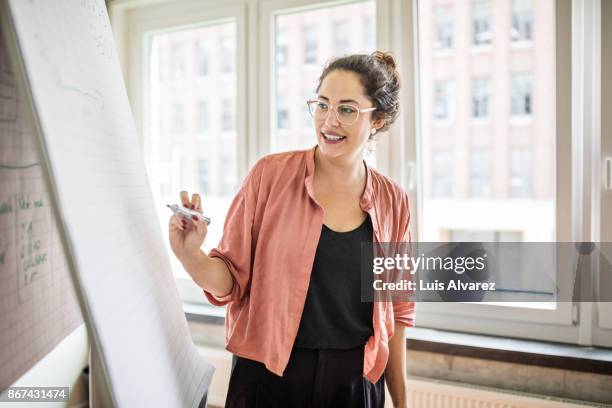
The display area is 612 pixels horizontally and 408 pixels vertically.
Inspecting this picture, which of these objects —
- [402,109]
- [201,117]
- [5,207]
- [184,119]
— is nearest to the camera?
[5,207]

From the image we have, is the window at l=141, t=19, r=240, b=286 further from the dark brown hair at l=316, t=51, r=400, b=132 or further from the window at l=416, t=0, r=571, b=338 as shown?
the dark brown hair at l=316, t=51, r=400, b=132

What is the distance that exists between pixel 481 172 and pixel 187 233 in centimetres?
157

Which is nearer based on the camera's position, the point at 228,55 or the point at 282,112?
the point at 282,112

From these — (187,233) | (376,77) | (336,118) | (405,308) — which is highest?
(376,77)

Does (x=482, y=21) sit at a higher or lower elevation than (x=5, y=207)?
higher

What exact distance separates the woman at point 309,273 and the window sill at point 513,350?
455mm

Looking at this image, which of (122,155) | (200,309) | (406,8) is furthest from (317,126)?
(200,309)

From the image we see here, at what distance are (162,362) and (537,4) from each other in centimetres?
167

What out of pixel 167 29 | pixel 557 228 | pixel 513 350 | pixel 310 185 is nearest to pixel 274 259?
pixel 310 185

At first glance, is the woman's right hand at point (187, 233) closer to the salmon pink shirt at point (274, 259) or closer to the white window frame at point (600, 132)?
the salmon pink shirt at point (274, 259)

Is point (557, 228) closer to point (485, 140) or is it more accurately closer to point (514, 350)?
point (514, 350)

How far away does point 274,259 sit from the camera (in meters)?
1.08

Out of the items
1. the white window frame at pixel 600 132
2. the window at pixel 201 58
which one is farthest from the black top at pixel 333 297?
the window at pixel 201 58

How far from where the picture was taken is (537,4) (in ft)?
5.38
